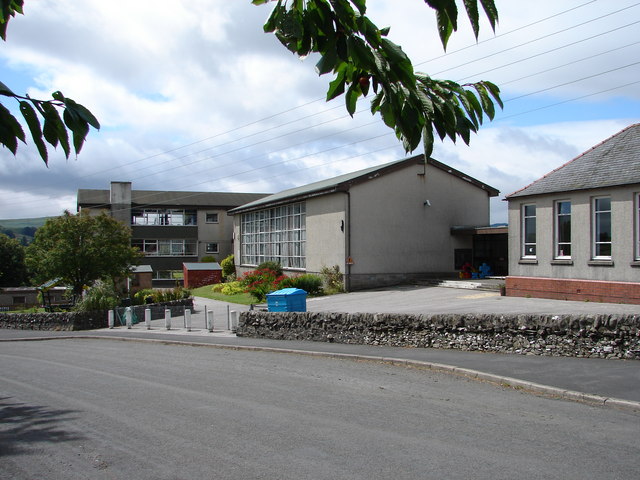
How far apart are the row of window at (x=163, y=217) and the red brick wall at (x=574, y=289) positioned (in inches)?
1752

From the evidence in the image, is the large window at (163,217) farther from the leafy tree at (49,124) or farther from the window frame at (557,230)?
the leafy tree at (49,124)

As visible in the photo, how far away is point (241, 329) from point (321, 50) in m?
17.4

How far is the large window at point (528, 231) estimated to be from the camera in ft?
76.8

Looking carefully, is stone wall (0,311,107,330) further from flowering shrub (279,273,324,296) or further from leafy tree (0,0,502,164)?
leafy tree (0,0,502,164)

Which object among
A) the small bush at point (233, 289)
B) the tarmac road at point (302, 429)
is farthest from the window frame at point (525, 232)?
the small bush at point (233, 289)

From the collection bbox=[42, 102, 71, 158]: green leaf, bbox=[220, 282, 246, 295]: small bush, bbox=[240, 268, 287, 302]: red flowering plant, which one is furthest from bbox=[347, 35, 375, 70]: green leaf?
bbox=[220, 282, 246, 295]: small bush

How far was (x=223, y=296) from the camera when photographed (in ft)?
123

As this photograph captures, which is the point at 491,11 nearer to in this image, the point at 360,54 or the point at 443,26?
the point at 443,26

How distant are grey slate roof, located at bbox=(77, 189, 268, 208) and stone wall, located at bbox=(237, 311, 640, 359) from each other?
46.3 m

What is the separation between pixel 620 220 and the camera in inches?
782

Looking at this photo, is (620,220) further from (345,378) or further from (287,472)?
(287,472)

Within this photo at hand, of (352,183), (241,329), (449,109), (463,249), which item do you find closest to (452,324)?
(241,329)

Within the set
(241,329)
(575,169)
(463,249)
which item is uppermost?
(575,169)

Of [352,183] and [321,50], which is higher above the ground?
[352,183]
